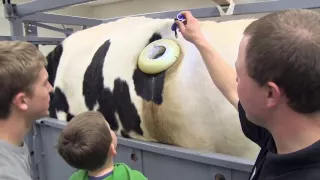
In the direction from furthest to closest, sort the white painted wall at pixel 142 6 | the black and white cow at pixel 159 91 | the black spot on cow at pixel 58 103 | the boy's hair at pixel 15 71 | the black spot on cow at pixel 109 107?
the white painted wall at pixel 142 6 < the black spot on cow at pixel 58 103 < the black spot on cow at pixel 109 107 < the black and white cow at pixel 159 91 < the boy's hair at pixel 15 71

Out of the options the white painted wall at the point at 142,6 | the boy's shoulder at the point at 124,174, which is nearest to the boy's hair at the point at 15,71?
the boy's shoulder at the point at 124,174

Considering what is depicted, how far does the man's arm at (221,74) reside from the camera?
1.06 m

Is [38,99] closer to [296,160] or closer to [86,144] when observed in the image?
[86,144]

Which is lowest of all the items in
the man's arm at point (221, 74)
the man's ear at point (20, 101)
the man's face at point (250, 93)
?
the man's arm at point (221, 74)

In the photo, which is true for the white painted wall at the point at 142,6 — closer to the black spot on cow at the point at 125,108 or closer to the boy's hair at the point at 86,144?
the black spot on cow at the point at 125,108

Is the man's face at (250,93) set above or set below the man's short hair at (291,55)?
below

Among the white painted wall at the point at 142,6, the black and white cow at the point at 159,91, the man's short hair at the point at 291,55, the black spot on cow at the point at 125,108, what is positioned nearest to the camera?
the man's short hair at the point at 291,55

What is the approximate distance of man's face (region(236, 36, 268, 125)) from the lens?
649 mm

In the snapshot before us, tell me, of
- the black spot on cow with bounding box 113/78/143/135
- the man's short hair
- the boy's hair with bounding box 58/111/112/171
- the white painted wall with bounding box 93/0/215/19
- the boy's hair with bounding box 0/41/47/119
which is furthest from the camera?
the white painted wall with bounding box 93/0/215/19

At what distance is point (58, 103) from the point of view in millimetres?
1949

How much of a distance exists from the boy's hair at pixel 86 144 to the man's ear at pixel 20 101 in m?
0.22

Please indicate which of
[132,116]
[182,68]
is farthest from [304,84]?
[132,116]

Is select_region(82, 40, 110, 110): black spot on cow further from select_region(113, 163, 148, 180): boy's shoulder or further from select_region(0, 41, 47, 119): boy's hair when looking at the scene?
select_region(0, 41, 47, 119): boy's hair

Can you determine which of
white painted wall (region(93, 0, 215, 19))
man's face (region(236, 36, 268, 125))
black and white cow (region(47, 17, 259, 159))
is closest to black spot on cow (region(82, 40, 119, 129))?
black and white cow (region(47, 17, 259, 159))
